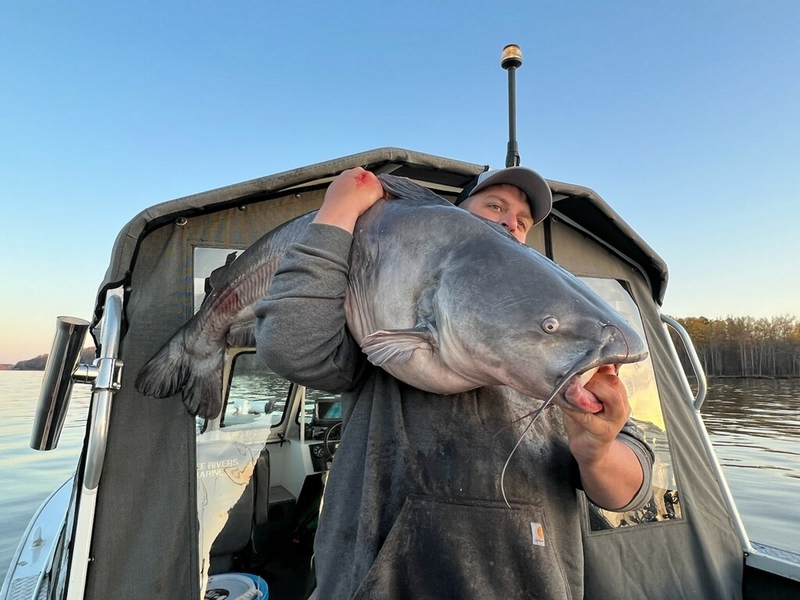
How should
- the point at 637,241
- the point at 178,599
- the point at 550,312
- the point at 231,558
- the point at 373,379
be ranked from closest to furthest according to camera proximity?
the point at 550,312
the point at 373,379
the point at 178,599
the point at 637,241
the point at 231,558

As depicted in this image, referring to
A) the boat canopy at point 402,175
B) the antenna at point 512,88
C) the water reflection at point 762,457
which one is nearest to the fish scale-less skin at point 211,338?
the boat canopy at point 402,175

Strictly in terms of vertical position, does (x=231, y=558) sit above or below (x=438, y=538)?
below

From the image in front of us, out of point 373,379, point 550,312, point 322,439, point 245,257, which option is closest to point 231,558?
point 322,439

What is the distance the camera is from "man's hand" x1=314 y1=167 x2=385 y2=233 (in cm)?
151

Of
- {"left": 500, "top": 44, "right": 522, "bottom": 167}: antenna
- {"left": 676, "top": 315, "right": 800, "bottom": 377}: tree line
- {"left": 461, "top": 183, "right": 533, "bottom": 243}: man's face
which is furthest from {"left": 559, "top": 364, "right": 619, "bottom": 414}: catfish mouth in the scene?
{"left": 676, "top": 315, "right": 800, "bottom": 377}: tree line

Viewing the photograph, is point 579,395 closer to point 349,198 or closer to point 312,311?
point 312,311

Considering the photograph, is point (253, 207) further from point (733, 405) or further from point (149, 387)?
point (733, 405)

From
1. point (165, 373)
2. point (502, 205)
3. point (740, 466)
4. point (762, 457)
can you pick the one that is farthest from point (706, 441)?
point (762, 457)

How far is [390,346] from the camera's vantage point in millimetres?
1318

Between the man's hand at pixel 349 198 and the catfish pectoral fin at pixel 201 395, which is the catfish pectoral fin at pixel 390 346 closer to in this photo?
the man's hand at pixel 349 198

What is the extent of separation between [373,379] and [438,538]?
1.63ft

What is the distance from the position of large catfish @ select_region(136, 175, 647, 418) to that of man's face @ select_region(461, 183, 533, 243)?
0.30 meters

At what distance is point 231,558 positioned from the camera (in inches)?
154

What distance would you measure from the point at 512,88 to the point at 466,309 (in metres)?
2.84
